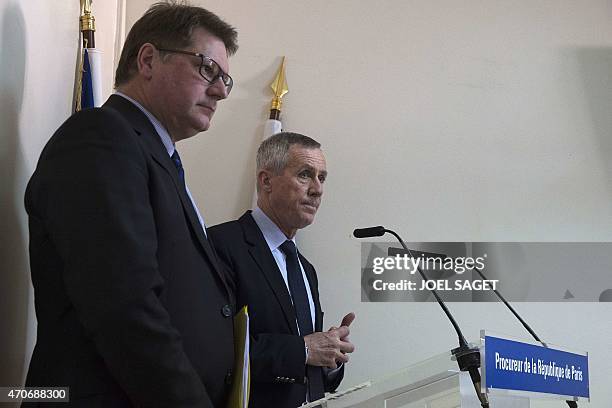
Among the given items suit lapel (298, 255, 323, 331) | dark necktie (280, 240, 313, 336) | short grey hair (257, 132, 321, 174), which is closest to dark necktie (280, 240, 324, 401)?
dark necktie (280, 240, 313, 336)

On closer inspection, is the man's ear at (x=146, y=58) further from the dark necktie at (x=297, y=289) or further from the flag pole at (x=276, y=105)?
the flag pole at (x=276, y=105)

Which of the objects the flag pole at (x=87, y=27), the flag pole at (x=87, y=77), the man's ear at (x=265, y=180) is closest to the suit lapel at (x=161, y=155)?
the flag pole at (x=87, y=77)

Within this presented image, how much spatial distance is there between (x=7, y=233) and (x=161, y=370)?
35.1 inches

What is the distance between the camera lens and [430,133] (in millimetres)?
4285

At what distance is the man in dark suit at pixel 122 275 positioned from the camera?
1593mm

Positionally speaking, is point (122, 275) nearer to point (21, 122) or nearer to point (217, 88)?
point (217, 88)

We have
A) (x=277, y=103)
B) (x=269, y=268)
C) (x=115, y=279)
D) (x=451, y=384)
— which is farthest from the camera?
(x=277, y=103)

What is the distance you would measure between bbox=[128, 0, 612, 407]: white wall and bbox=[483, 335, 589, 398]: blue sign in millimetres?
1626

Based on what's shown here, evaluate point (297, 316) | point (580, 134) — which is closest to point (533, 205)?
point (580, 134)

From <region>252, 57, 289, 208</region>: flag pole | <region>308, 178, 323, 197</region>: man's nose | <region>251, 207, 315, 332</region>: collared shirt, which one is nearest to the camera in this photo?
<region>251, 207, 315, 332</region>: collared shirt

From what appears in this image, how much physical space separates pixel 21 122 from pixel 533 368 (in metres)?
1.61

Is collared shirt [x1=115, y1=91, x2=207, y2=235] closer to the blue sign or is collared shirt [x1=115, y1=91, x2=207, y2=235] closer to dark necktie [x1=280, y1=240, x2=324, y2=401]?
the blue sign

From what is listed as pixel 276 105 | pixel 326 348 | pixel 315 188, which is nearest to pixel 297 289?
pixel 326 348

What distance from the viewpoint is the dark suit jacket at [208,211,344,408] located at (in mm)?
2738
